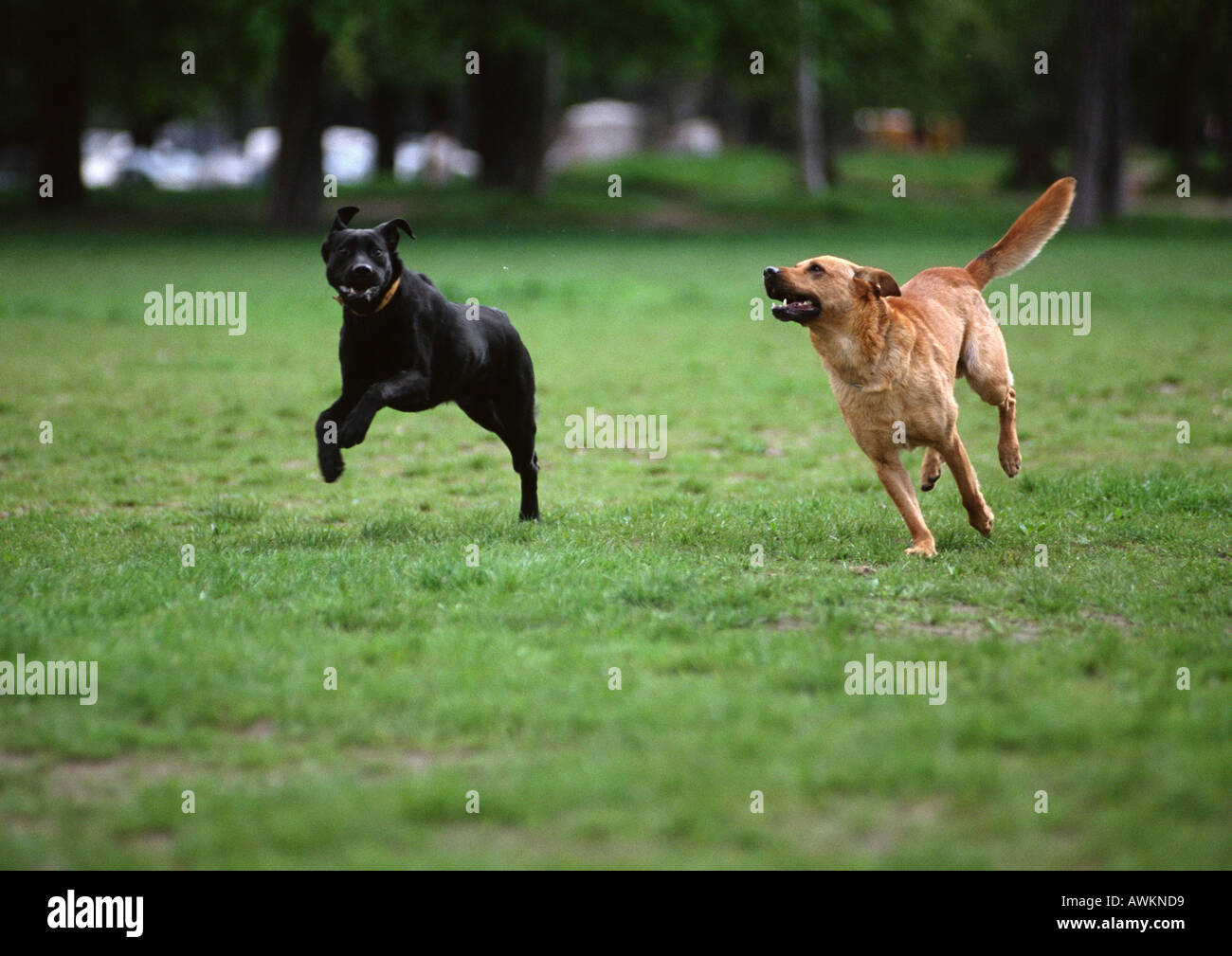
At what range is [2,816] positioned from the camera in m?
4.18

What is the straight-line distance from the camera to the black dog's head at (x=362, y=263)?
6.99 meters

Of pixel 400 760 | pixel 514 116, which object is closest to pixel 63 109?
pixel 514 116

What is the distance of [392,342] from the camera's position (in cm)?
728

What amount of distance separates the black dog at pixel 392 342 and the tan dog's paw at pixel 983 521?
108 inches

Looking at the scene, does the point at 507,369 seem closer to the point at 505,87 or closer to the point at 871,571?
the point at 871,571

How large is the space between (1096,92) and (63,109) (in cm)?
2678

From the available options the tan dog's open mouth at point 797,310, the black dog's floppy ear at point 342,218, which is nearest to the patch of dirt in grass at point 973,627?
the tan dog's open mouth at point 797,310

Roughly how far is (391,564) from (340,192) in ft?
116

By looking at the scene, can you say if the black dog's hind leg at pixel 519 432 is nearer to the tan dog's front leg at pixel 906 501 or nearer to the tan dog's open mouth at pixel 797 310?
the tan dog's open mouth at pixel 797 310

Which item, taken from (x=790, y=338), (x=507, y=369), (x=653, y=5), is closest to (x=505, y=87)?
(x=653, y=5)

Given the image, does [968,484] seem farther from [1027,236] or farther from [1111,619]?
[1027,236]

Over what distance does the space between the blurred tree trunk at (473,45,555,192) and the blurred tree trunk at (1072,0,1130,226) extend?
557 inches

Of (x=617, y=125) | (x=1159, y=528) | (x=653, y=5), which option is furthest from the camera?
(x=617, y=125)

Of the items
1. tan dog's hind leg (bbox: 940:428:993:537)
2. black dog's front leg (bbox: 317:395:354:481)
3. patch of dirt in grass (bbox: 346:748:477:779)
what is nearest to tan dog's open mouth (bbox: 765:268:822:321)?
tan dog's hind leg (bbox: 940:428:993:537)
